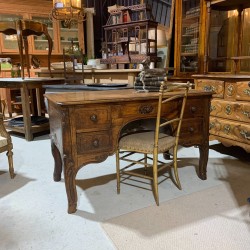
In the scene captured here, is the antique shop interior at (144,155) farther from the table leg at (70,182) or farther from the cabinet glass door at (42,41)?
the cabinet glass door at (42,41)

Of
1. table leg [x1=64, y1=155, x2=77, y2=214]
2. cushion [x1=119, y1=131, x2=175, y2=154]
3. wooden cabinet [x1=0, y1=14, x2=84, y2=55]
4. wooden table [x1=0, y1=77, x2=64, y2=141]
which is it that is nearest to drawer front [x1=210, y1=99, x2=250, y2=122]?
cushion [x1=119, y1=131, x2=175, y2=154]

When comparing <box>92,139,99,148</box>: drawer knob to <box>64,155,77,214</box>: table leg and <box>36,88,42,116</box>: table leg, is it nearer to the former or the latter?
<box>64,155,77,214</box>: table leg

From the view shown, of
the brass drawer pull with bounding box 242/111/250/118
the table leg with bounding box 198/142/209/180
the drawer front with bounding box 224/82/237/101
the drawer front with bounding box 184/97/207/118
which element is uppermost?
the drawer front with bounding box 224/82/237/101

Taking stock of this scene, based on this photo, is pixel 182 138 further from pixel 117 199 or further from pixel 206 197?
→ pixel 117 199

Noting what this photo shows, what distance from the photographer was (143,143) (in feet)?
6.10

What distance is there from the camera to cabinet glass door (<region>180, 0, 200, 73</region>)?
3502 mm

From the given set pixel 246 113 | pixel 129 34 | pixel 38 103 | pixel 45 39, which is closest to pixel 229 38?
pixel 246 113

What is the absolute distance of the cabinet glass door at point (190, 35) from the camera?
138 inches

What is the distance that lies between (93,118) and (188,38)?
2.51 m

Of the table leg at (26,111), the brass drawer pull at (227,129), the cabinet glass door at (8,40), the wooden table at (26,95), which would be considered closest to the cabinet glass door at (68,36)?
the cabinet glass door at (8,40)

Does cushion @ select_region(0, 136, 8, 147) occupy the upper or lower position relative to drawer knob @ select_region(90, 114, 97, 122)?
lower

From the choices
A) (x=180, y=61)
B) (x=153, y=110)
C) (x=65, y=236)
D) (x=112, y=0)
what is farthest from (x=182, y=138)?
(x=112, y=0)

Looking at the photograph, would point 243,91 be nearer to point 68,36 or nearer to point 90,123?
point 90,123

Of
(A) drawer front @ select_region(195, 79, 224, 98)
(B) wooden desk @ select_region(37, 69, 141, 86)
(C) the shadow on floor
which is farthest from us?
(B) wooden desk @ select_region(37, 69, 141, 86)
